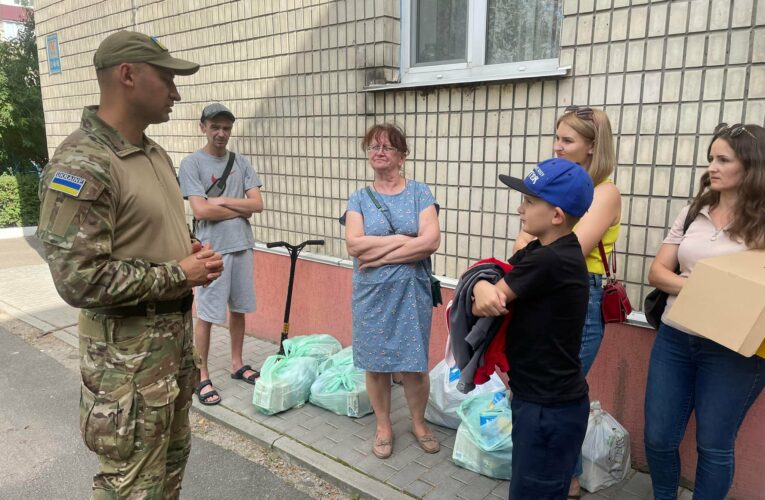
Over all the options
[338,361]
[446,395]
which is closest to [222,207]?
[338,361]

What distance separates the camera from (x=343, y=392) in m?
3.71

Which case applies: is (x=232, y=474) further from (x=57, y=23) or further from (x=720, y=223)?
(x=57, y=23)

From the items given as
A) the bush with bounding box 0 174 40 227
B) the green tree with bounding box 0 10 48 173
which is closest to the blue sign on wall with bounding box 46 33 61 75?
the bush with bounding box 0 174 40 227

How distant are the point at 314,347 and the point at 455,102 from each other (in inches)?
84.5

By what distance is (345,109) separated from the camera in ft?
14.4

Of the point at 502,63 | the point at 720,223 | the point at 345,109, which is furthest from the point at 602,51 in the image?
the point at 345,109

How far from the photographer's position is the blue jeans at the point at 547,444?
6.51 feet

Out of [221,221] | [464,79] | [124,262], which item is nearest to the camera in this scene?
[124,262]

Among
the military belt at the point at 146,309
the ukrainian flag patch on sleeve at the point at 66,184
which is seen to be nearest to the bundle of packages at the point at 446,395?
the military belt at the point at 146,309

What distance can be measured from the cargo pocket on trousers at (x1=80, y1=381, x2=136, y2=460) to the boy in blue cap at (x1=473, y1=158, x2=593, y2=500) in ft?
4.45

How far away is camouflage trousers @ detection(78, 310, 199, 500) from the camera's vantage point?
2014mm

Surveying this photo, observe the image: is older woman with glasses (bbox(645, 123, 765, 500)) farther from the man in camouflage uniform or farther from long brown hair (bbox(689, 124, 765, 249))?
the man in camouflage uniform

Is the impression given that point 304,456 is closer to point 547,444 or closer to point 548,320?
point 547,444

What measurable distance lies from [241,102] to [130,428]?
3900mm
